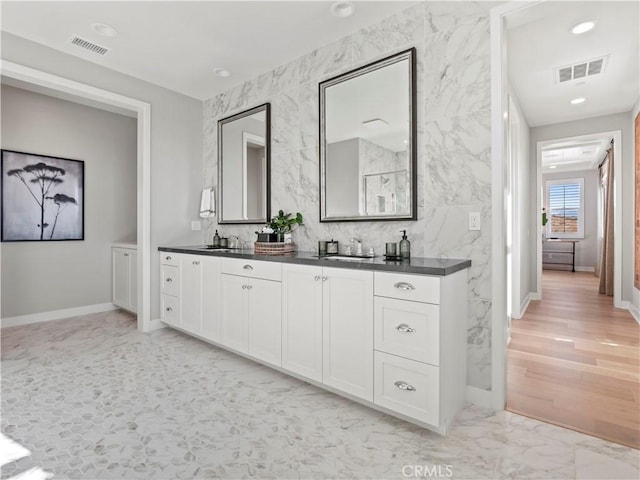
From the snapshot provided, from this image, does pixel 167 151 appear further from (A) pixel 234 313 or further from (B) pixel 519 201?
(B) pixel 519 201

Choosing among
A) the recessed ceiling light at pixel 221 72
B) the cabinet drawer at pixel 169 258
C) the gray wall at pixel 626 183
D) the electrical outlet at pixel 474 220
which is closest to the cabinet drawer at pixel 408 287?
the electrical outlet at pixel 474 220

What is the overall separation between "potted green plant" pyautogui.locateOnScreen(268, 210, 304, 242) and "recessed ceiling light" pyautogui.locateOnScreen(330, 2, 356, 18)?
157cm

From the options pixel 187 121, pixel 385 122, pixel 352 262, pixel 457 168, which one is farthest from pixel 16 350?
pixel 457 168

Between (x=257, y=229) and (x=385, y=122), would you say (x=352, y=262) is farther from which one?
(x=257, y=229)

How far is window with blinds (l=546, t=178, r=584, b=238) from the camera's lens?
333 inches

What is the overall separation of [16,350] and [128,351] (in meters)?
1.00

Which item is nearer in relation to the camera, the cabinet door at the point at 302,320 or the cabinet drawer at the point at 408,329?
the cabinet drawer at the point at 408,329

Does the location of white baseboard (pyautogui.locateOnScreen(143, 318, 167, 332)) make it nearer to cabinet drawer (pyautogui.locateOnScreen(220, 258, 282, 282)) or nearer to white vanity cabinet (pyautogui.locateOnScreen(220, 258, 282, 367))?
white vanity cabinet (pyautogui.locateOnScreen(220, 258, 282, 367))

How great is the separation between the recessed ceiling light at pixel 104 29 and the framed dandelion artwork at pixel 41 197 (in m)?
2.00

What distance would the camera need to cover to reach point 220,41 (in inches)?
114

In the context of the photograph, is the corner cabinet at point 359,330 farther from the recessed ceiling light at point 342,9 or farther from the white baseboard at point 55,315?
the white baseboard at point 55,315

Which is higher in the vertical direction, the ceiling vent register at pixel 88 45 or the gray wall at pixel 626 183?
the ceiling vent register at pixel 88 45

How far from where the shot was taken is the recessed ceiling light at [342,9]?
2.38 meters

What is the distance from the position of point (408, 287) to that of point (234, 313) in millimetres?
1613
